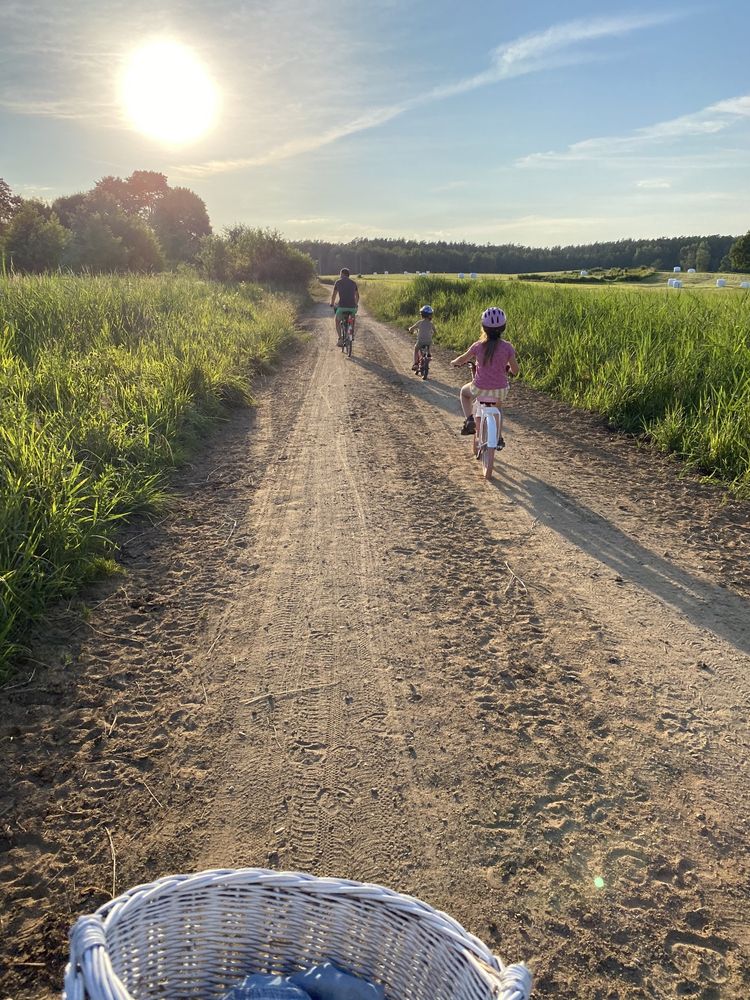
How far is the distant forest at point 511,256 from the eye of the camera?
61031 mm

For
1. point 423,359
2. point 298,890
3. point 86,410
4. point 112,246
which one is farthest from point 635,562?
point 112,246

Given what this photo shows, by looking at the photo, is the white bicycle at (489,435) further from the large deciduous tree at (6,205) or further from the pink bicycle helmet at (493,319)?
the large deciduous tree at (6,205)

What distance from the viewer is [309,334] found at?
1808cm

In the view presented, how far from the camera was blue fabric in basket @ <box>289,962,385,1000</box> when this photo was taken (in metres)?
1.51

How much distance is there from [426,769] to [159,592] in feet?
7.41

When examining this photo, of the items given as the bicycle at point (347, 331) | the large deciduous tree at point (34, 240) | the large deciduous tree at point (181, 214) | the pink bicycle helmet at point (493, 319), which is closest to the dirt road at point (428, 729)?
the pink bicycle helmet at point (493, 319)

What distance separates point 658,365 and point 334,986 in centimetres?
806

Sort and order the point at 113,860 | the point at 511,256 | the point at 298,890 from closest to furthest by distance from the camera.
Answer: the point at 298,890, the point at 113,860, the point at 511,256

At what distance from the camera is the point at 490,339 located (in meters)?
6.18

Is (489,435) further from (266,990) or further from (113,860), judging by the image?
(266,990)

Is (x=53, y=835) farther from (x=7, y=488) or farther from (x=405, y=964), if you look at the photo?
(x=7, y=488)

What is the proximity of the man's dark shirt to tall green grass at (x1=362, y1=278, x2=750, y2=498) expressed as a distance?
4.14m

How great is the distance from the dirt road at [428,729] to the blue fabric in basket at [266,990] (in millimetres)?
516

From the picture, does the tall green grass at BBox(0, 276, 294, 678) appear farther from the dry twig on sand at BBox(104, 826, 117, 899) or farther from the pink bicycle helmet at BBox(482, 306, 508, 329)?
the pink bicycle helmet at BBox(482, 306, 508, 329)
